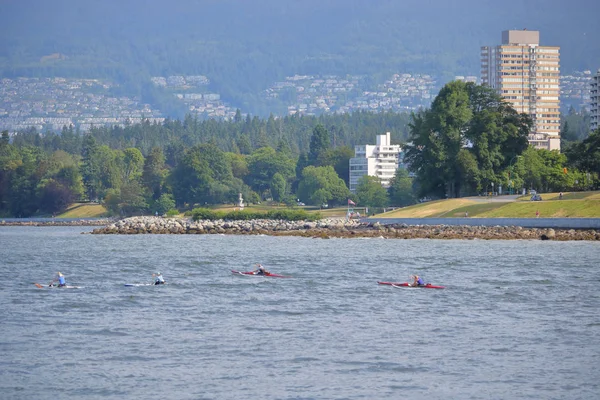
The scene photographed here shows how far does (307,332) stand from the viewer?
42.4 m

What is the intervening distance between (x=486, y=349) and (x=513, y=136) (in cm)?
10418

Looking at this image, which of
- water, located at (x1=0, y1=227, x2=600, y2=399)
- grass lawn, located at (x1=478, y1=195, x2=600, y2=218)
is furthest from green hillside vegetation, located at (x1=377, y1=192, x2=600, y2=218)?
water, located at (x1=0, y1=227, x2=600, y2=399)

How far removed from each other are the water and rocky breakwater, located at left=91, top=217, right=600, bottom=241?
25778 mm

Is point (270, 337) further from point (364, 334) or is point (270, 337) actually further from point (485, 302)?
point (485, 302)

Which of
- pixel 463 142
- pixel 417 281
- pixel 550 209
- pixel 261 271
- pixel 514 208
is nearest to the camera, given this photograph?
pixel 417 281

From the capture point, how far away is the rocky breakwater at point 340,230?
10188cm

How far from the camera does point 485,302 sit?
2055 inches

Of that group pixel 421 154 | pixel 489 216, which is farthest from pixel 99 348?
pixel 421 154

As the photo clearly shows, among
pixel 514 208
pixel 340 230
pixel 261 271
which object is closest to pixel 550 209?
pixel 514 208

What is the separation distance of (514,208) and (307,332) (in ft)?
257

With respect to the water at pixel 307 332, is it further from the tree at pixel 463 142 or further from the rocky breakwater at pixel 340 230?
the tree at pixel 463 142

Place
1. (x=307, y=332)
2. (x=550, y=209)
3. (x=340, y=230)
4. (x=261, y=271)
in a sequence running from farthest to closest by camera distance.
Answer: (x=340, y=230), (x=550, y=209), (x=261, y=271), (x=307, y=332)

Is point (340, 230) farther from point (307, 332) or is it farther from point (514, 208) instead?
point (307, 332)

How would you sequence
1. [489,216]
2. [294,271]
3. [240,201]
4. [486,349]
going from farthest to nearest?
1. [240,201]
2. [489,216]
3. [294,271]
4. [486,349]
